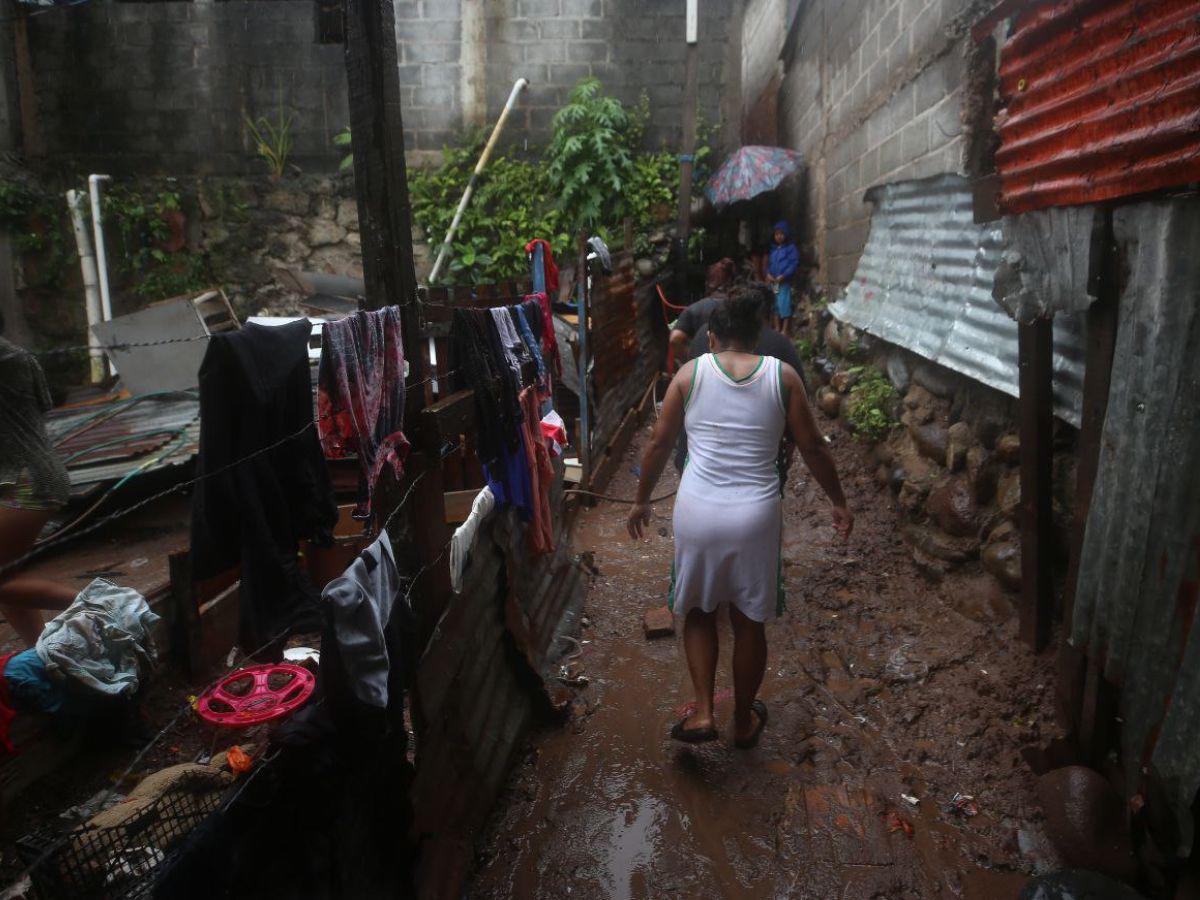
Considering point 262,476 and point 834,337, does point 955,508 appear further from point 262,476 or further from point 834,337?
point 262,476

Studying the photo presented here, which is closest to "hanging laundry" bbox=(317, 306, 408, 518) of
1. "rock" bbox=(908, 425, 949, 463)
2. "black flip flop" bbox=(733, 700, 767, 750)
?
"black flip flop" bbox=(733, 700, 767, 750)

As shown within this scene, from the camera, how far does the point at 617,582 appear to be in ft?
19.1

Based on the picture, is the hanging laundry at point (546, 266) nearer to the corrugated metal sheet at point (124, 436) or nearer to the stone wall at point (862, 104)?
the stone wall at point (862, 104)

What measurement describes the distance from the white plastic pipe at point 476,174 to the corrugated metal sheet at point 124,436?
5406 millimetres

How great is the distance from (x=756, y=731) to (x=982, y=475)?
6.91ft

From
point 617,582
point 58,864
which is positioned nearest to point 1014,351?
point 617,582

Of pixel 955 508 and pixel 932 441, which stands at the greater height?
pixel 932 441

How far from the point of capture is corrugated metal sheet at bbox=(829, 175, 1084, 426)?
3964 millimetres

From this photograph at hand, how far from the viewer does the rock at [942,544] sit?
460 cm

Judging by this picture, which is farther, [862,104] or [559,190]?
[559,190]

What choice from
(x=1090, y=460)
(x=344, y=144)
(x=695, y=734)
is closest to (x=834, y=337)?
(x=1090, y=460)

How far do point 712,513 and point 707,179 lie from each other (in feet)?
33.9

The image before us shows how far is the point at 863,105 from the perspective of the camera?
A: 7.25 metres

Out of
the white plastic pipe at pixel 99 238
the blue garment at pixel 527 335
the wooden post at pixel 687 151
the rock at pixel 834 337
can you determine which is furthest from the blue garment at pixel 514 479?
the white plastic pipe at pixel 99 238
